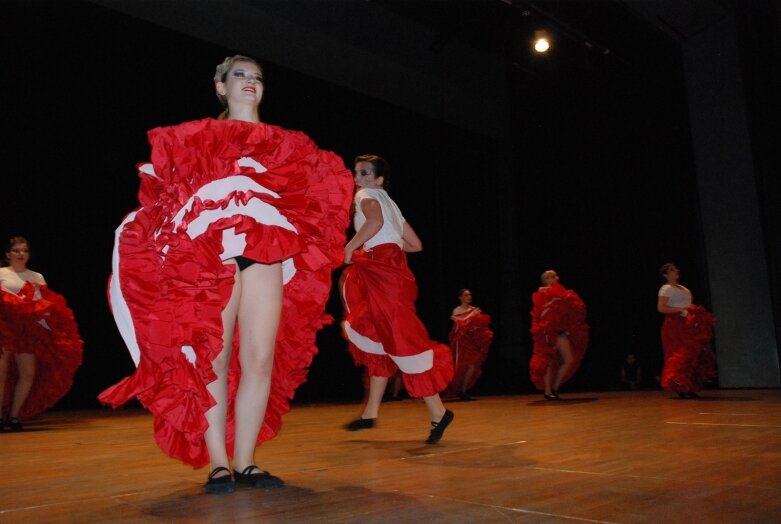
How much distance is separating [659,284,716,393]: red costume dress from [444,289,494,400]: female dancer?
2023 millimetres

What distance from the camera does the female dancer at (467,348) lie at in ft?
24.3

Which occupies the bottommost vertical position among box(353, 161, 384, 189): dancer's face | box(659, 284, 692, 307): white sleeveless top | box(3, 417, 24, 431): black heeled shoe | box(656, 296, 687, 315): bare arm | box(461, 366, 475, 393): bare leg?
box(3, 417, 24, 431): black heeled shoe

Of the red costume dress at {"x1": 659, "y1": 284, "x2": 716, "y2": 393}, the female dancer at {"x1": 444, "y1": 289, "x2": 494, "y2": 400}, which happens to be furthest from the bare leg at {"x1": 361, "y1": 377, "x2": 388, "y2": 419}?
the female dancer at {"x1": 444, "y1": 289, "x2": 494, "y2": 400}

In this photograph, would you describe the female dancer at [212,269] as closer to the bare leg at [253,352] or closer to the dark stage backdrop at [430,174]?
the bare leg at [253,352]

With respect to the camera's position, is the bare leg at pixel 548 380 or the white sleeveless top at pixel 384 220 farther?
the bare leg at pixel 548 380

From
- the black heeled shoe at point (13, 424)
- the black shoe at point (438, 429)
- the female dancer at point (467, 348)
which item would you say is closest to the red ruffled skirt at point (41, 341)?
the black heeled shoe at point (13, 424)

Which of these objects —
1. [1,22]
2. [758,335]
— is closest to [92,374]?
[1,22]

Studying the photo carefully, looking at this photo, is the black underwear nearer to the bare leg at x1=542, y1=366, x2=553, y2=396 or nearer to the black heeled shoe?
the black heeled shoe

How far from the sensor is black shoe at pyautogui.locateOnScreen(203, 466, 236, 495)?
5.47 ft

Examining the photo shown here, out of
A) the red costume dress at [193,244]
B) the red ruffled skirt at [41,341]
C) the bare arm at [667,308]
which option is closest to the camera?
the red costume dress at [193,244]

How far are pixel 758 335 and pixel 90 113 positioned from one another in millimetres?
7387

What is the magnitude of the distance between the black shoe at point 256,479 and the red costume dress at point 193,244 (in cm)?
11

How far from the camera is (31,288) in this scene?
449cm

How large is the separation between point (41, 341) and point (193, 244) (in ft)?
11.5
